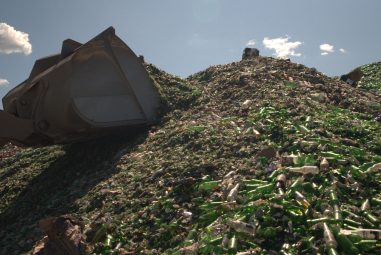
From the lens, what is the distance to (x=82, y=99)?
7.70m

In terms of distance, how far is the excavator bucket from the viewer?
7.56 meters

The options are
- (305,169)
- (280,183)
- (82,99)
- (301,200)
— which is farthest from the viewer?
(82,99)

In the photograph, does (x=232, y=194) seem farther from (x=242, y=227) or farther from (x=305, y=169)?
(x=305, y=169)

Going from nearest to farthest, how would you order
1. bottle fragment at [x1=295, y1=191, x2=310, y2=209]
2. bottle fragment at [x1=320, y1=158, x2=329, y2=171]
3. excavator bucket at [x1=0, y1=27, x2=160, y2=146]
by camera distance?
bottle fragment at [x1=295, y1=191, x2=310, y2=209] → bottle fragment at [x1=320, y1=158, x2=329, y2=171] → excavator bucket at [x1=0, y1=27, x2=160, y2=146]

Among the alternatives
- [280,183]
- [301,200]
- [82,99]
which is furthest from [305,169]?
[82,99]

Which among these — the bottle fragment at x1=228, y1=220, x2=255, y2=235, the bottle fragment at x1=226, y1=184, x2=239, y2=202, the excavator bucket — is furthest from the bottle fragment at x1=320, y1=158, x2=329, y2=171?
the excavator bucket

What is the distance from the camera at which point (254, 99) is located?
8047 mm

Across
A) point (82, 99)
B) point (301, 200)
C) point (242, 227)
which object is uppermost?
point (82, 99)

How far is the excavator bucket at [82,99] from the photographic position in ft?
24.8

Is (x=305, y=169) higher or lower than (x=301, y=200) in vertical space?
higher

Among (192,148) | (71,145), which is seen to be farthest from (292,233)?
(71,145)

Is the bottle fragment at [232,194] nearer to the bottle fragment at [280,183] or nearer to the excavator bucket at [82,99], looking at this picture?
the bottle fragment at [280,183]

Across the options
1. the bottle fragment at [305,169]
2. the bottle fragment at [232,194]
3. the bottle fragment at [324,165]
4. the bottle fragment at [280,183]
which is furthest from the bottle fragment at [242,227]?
the bottle fragment at [324,165]

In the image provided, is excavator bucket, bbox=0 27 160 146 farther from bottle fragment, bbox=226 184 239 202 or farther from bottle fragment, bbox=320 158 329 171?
bottle fragment, bbox=320 158 329 171
